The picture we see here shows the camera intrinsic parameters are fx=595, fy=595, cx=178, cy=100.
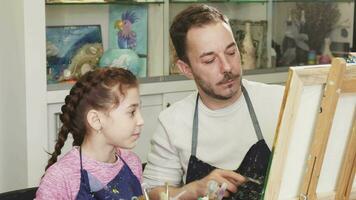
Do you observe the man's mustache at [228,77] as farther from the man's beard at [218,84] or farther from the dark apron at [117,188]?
the dark apron at [117,188]

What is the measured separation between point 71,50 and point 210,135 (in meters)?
1.30

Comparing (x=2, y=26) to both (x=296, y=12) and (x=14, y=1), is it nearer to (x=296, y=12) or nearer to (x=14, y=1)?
(x=14, y=1)

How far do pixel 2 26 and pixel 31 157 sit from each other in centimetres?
60

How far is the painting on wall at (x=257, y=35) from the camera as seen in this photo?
3.40 metres

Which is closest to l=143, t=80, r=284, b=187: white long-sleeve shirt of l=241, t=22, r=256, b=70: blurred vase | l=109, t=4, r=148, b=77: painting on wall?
l=109, t=4, r=148, b=77: painting on wall

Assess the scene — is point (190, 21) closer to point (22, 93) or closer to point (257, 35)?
point (22, 93)

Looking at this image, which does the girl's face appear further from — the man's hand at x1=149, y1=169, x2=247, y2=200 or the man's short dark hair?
the man's short dark hair

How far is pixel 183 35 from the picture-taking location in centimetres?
181

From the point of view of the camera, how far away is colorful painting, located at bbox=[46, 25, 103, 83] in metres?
2.76

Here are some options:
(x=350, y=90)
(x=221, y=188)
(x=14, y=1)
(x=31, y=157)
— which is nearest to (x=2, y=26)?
(x=14, y=1)

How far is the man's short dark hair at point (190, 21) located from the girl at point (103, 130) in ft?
0.96

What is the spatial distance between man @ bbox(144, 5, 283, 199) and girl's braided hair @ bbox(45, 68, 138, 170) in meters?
0.27

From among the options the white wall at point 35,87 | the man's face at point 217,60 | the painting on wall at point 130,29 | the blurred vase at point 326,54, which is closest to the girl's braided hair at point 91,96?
the man's face at point 217,60

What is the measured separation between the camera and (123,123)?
154cm
